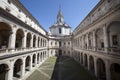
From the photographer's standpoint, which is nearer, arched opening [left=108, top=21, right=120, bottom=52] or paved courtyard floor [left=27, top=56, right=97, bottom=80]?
arched opening [left=108, top=21, right=120, bottom=52]

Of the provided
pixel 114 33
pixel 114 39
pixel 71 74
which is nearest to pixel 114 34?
pixel 114 33

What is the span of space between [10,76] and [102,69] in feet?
60.8

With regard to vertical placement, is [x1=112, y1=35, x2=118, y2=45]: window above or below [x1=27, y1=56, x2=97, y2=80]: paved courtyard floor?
above

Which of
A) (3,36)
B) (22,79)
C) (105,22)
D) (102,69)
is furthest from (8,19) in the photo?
(102,69)

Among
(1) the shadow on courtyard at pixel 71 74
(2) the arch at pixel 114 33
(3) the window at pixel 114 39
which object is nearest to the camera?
(2) the arch at pixel 114 33

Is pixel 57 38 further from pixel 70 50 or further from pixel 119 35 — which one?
pixel 119 35

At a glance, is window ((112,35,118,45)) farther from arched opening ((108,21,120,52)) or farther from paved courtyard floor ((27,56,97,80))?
paved courtyard floor ((27,56,97,80))

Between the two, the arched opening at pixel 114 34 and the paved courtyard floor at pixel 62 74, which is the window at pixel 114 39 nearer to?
the arched opening at pixel 114 34

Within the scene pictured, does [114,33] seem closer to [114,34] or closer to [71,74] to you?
[114,34]

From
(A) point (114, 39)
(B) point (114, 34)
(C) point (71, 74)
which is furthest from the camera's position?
(C) point (71, 74)

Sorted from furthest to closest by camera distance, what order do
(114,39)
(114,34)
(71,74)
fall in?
(71,74)
(114,39)
(114,34)

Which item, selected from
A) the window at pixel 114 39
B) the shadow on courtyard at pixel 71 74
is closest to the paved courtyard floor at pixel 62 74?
the shadow on courtyard at pixel 71 74

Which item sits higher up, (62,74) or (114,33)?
(114,33)

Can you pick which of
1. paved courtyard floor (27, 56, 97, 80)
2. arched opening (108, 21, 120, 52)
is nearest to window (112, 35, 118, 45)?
arched opening (108, 21, 120, 52)
